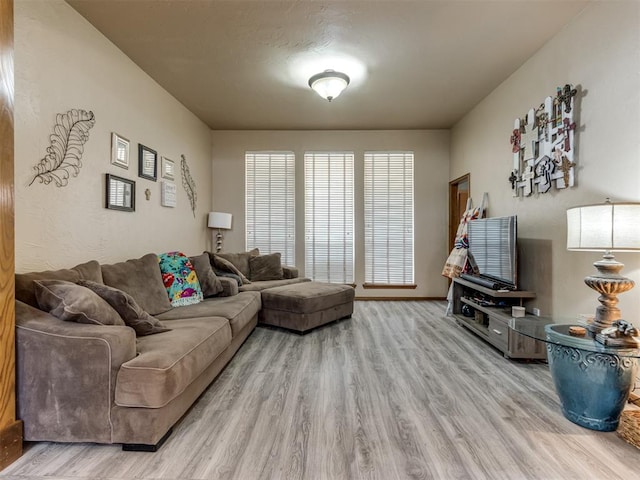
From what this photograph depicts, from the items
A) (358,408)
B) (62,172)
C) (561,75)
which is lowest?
(358,408)

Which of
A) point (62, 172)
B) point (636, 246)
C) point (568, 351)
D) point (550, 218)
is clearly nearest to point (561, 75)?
point (550, 218)

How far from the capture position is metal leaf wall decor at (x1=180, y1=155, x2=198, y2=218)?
14.5ft

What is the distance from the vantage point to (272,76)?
3523 mm

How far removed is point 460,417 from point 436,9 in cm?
286

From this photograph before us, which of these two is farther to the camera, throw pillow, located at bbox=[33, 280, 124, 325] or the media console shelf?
the media console shelf

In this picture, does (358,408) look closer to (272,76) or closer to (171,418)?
(171,418)

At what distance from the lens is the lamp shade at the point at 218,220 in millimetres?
5078

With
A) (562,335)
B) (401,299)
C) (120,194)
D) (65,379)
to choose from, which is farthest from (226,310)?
(401,299)

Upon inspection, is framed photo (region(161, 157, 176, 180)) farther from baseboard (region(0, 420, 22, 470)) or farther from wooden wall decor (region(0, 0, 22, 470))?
baseboard (region(0, 420, 22, 470))

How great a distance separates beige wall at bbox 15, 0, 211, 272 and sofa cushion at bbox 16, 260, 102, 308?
219mm

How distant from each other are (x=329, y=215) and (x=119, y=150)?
10.6 ft

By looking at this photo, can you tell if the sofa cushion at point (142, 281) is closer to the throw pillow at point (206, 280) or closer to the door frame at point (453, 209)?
the throw pillow at point (206, 280)

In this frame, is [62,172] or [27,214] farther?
[62,172]

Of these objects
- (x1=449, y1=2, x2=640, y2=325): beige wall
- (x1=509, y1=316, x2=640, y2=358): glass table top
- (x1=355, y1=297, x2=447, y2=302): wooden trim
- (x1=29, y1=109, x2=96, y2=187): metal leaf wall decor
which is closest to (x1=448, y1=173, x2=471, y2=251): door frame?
(x1=355, y1=297, x2=447, y2=302): wooden trim
